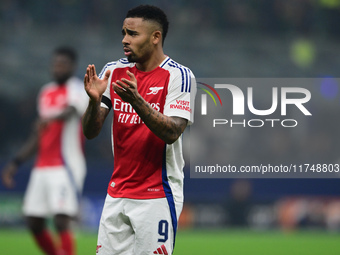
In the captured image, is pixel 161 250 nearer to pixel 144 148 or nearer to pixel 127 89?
pixel 144 148

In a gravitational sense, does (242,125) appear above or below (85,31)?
below

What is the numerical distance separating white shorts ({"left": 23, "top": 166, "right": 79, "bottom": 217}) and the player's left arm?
3620 millimetres

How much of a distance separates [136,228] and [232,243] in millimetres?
7393

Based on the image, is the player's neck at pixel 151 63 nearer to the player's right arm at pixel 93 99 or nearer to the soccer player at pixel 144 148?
the soccer player at pixel 144 148

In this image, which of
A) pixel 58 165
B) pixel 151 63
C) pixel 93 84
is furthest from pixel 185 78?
pixel 58 165

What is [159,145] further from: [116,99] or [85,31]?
Result: [85,31]

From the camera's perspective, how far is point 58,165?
745 cm

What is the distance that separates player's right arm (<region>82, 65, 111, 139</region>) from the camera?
396cm

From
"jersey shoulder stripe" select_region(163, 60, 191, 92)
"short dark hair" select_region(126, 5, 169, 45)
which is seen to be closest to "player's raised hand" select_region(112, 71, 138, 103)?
"jersey shoulder stripe" select_region(163, 60, 191, 92)

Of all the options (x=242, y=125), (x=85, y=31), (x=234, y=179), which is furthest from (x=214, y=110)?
(x=85, y=31)

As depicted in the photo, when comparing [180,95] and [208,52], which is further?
[208,52]

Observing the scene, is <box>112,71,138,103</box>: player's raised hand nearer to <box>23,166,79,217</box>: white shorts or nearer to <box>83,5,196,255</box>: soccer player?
<box>83,5,196,255</box>: soccer player

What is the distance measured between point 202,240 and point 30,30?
8.19m

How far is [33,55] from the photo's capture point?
53.8ft
